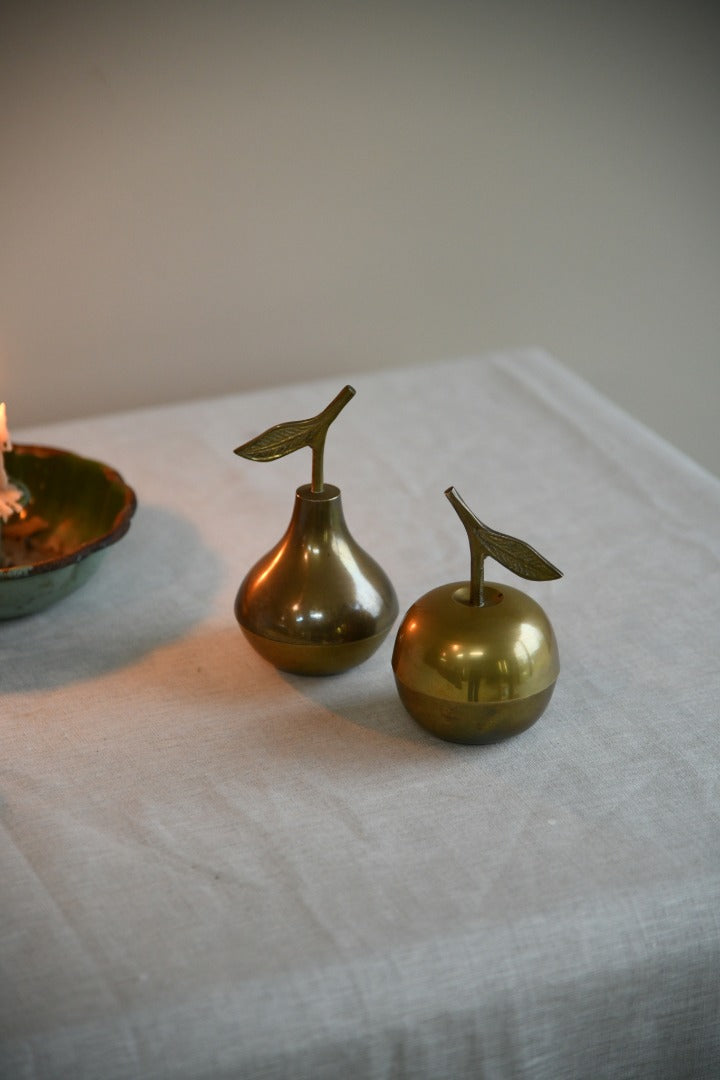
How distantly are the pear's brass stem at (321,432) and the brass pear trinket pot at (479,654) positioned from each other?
82 millimetres

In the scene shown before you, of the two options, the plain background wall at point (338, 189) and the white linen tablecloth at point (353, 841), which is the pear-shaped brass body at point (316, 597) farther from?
the plain background wall at point (338, 189)

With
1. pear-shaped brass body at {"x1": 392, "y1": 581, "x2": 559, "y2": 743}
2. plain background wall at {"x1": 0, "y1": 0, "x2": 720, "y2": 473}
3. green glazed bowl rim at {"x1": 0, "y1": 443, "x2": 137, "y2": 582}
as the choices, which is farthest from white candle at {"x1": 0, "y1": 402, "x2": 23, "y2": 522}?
plain background wall at {"x1": 0, "y1": 0, "x2": 720, "y2": 473}

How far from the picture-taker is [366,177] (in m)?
1.38

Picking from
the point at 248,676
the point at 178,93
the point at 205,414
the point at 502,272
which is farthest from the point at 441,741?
the point at 502,272

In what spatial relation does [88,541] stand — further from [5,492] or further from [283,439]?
[283,439]

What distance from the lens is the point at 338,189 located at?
1375 millimetres

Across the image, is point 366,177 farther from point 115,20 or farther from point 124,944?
point 124,944

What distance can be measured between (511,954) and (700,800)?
15cm

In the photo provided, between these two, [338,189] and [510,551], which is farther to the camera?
[338,189]

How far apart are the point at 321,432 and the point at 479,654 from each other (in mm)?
158

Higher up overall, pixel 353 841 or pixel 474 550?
pixel 474 550

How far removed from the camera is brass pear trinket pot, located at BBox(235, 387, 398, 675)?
0.67 metres

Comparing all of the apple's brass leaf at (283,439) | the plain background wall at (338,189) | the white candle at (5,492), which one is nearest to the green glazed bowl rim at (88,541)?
the white candle at (5,492)

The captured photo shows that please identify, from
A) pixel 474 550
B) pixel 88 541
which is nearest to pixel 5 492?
pixel 88 541
